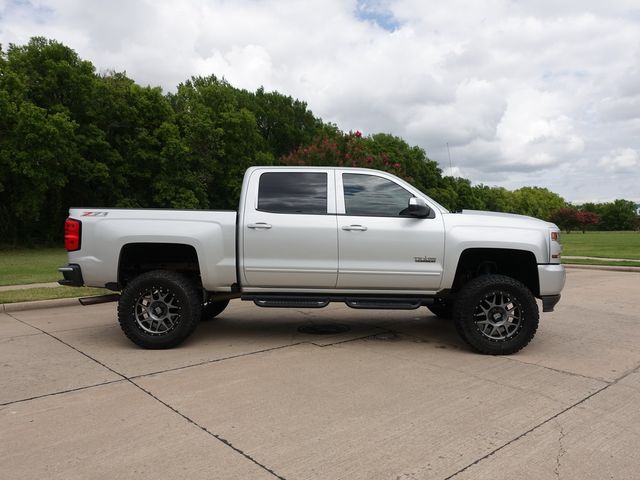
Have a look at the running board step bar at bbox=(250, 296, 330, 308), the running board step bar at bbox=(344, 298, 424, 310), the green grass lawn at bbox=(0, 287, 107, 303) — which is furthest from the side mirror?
the green grass lawn at bbox=(0, 287, 107, 303)

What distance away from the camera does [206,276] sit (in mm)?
5633

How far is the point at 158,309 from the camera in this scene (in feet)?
18.6

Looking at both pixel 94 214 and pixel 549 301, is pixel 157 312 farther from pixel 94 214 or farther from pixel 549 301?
pixel 549 301

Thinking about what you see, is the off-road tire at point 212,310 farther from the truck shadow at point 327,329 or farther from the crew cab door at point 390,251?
the crew cab door at point 390,251

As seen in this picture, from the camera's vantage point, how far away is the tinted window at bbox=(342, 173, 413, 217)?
18.8ft

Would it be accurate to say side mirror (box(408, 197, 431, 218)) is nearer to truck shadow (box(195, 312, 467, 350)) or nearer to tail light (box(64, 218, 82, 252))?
truck shadow (box(195, 312, 467, 350))

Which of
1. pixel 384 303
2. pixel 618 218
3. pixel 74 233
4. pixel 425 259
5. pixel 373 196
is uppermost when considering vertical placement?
pixel 618 218

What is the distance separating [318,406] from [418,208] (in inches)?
99.2

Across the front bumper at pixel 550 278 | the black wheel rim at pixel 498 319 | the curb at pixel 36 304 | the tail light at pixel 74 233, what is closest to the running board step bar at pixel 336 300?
the black wheel rim at pixel 498 319

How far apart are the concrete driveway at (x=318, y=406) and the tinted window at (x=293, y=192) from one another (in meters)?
1.63

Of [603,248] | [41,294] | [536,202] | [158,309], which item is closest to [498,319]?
[158,309]

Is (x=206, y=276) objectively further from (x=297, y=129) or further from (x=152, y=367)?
(x=297, y=129)

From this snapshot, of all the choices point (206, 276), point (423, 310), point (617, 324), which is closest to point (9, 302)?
point (206, 276)

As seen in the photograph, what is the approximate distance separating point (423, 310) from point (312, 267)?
11.5 feet
